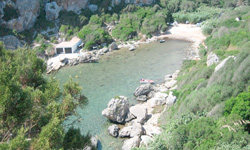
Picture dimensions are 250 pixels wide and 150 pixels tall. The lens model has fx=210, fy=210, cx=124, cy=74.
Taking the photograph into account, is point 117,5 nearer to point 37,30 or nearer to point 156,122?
point 37,30

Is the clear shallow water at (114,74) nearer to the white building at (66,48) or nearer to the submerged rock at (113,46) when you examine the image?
the submerged rock at (113,46)

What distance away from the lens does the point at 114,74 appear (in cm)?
3731

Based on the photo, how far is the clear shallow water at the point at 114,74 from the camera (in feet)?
78.9

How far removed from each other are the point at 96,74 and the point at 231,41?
73.1 feet

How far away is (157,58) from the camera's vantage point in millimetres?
43906

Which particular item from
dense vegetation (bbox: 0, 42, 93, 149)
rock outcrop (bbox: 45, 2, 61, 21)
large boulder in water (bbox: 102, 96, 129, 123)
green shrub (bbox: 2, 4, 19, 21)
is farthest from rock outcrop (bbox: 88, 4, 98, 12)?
dense vegetation (bbox: 0, 42, 93, 149)

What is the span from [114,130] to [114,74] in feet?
54.1

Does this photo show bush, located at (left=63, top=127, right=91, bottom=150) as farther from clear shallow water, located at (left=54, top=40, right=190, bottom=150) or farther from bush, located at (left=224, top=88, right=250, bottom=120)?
bush, located at (left=224, top=88, right=250, bottom=120)

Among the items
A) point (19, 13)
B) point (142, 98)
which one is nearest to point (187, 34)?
point (142, 98)

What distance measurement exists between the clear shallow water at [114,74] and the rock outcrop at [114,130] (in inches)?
18.2

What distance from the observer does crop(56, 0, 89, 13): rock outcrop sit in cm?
5953

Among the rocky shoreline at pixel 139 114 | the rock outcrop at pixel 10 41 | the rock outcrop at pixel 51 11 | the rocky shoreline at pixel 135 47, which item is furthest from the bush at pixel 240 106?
the rock outcrop at pixel 51 11

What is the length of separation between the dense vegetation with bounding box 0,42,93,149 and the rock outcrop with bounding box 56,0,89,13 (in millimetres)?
48797

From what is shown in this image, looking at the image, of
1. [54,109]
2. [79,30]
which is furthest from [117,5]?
[54,109]
